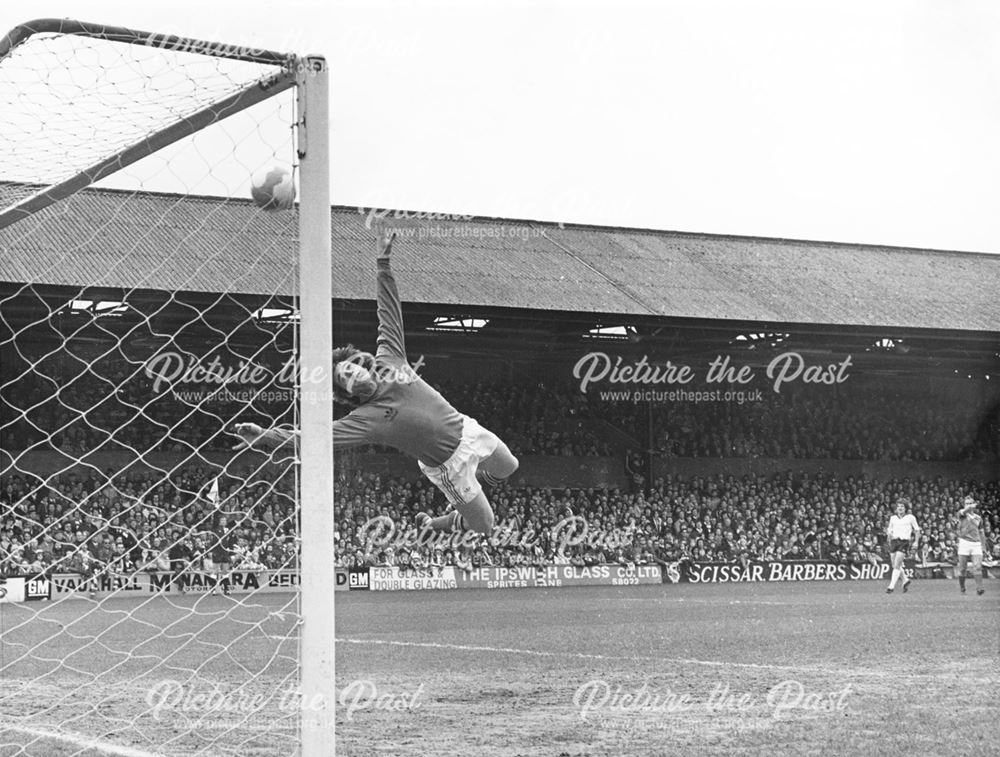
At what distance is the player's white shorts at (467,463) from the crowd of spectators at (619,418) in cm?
1766

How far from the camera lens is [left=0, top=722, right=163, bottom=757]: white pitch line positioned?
634 centimetres

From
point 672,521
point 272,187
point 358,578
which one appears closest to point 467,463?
point 272,187

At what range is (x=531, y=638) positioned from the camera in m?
13.8

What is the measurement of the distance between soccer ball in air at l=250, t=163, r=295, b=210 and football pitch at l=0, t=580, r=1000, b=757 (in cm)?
158

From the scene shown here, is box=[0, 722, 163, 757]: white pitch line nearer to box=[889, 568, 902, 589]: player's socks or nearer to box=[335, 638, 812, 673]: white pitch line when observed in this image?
box=[335, 638, 812, 673]: white pitch line

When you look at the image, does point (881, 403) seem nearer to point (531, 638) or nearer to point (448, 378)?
point (448, 378)

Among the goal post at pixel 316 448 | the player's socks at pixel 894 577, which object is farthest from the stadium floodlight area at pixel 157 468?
the player's socks at pixel 894 577

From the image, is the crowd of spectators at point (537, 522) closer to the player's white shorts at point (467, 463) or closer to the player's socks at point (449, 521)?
the player's socks at point (449, 521)

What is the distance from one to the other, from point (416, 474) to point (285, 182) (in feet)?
87.5

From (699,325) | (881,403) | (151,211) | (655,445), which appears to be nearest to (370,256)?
(151,211)

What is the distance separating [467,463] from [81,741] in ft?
11.6

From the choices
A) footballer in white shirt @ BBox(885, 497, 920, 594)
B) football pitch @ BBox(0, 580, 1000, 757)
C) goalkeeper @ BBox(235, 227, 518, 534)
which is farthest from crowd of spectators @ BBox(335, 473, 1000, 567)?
goalkeeper @ BBox(235, 227, 518, 534)

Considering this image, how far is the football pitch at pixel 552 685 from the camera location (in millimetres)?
6773

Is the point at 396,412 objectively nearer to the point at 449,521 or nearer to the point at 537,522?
the point at 449,521
